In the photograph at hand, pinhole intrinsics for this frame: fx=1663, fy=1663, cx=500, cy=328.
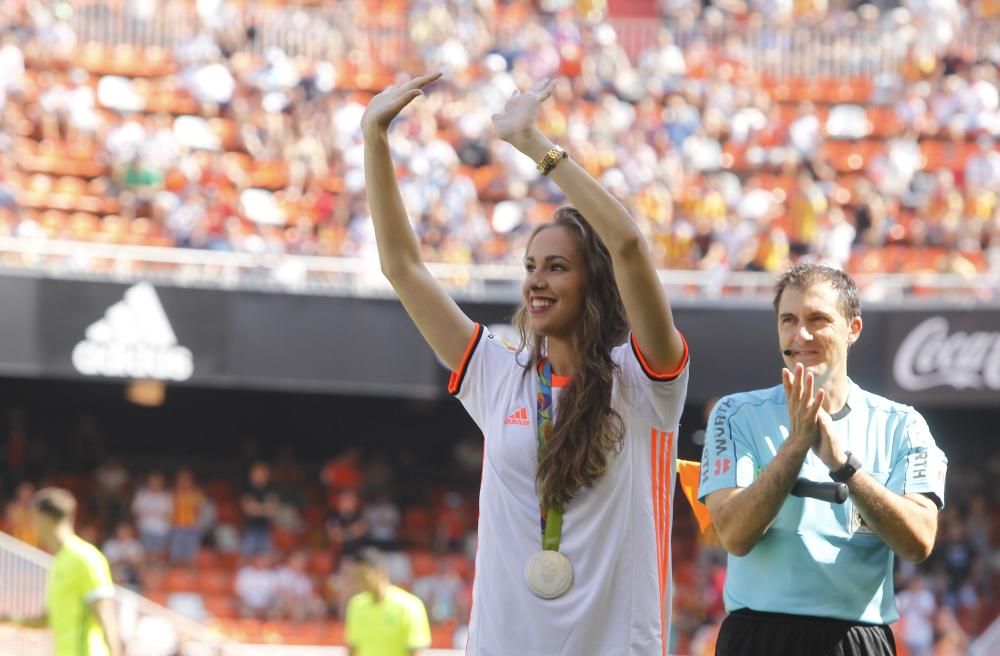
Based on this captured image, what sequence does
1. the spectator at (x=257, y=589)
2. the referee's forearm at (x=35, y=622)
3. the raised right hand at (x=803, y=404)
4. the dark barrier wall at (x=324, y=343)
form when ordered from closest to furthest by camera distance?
1. the raised right hand at (x=803, y=404)
2. the referee's forearm at (x=35, y=622)
3. the dark barrier wall at (x=324, y=343)
4. the spectator at (x=257, y=589)

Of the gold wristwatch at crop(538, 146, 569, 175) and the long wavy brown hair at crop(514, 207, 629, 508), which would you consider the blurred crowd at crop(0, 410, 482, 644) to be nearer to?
the long wavy brown hair at crop(514, 207, 629, 508)

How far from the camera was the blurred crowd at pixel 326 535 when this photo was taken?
53.9 ft

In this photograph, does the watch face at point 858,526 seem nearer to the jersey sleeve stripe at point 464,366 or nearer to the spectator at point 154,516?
the jersey sleeve stripe at point 464,366

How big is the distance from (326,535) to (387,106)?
47.2ft

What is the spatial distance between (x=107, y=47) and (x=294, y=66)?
231 cm

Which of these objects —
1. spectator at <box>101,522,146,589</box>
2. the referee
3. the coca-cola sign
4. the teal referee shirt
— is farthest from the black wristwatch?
spectator at <box>101,522,146,589</box>

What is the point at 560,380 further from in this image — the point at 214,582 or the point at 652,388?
the point at 214,582

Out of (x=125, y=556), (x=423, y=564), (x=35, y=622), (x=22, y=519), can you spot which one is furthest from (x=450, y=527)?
(x=35, y=622)

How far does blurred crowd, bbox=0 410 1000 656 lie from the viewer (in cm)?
1642

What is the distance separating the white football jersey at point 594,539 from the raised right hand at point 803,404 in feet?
0.79

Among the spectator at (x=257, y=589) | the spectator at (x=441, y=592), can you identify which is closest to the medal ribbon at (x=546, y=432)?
the spectator at (x=441, y=592)

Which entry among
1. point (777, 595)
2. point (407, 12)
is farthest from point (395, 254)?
point (407, 12)

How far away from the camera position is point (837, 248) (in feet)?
59.1

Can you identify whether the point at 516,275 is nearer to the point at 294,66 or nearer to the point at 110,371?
the point at 110,371
